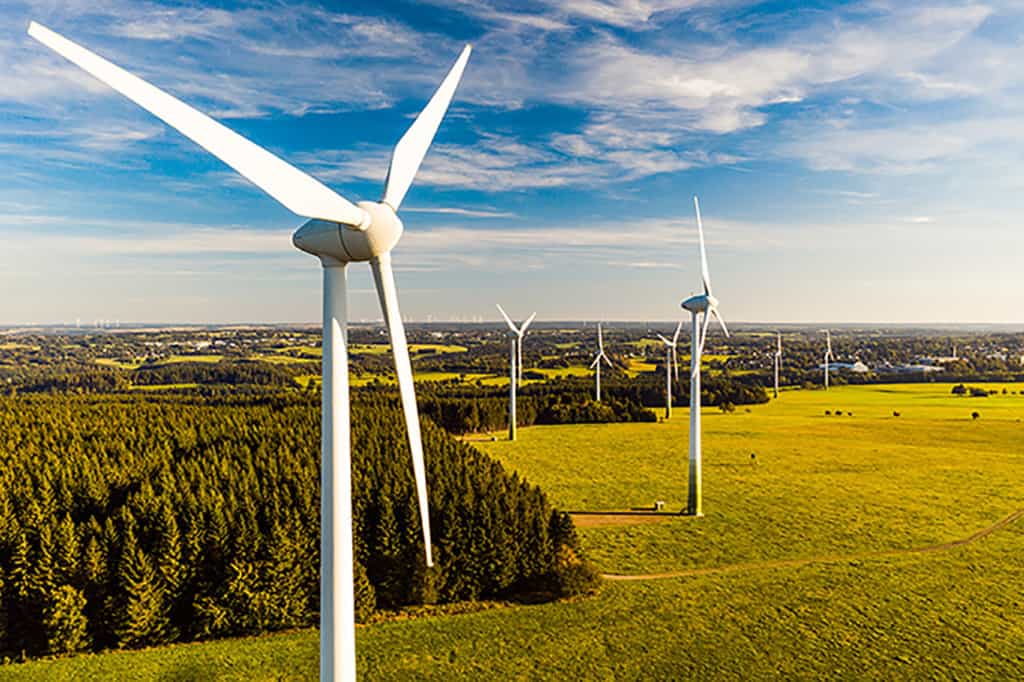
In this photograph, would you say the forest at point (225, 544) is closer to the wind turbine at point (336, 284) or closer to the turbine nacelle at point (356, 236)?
the wind turbine at point (336, 284)

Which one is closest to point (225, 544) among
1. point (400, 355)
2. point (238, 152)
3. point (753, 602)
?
point (400, 355)

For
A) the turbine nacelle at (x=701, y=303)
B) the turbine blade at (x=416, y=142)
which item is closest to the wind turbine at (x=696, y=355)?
the turbine nacelle at (x=701, y=303)

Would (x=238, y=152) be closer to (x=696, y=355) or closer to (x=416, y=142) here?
(x=416, y=142)

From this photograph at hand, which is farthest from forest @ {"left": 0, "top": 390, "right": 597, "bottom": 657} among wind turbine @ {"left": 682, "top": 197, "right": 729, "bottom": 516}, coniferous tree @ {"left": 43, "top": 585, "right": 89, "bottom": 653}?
wind turbine @ {"left": 682, "top": 197, "right": 729, "bottom": 516}

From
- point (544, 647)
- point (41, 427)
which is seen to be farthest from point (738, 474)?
point (41, 427)

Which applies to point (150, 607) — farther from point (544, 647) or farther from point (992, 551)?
point (992, 551)

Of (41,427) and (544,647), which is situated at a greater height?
(41,427)
